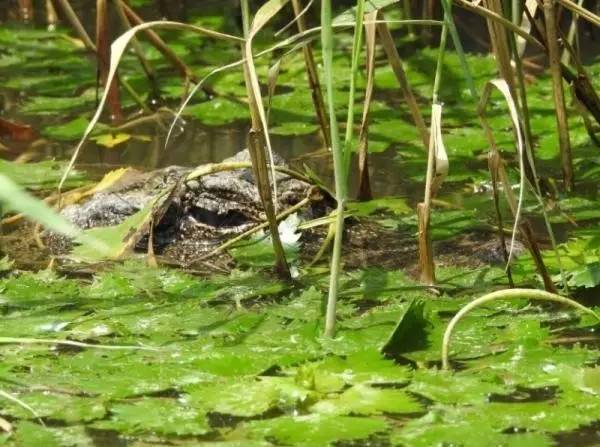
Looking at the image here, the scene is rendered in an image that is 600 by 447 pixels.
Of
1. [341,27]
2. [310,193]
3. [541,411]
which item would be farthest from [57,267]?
[541,411]

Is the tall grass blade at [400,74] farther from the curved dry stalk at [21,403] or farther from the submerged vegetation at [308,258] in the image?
the curved dry stalk at [21,403]

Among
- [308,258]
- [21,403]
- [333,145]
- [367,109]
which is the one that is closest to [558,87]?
[367,109]

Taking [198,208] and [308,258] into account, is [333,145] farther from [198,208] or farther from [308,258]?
[198,208]

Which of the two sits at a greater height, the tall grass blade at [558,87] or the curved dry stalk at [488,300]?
the tall grass blade at [558,87]

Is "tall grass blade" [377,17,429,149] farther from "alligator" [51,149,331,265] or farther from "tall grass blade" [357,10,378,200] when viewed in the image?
"alligator" [51,149,331,265]

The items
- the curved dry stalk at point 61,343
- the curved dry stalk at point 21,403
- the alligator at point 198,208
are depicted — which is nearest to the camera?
the curved dry stalk at point 21,403

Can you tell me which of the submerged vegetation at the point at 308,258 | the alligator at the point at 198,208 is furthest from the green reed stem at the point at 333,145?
the alligator at the point at 198,208

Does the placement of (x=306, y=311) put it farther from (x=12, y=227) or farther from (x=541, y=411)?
(x=12, y=227)

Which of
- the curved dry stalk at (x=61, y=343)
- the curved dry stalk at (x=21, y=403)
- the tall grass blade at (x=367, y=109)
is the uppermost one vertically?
the tall grass blade at (x=367, y=109)

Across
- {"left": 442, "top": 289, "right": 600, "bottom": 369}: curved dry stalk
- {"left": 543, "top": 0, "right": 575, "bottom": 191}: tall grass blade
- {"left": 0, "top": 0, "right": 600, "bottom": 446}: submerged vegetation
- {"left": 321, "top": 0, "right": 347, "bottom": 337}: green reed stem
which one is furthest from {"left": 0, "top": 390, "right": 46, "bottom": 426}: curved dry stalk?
{"left": 543, "top": 0, "right": 575, "bottom": 191}: tall grass blade
